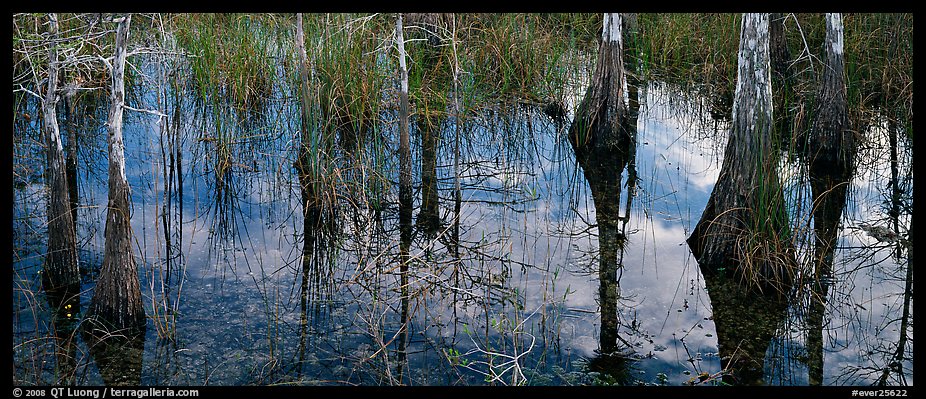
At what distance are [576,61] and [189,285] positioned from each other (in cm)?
640

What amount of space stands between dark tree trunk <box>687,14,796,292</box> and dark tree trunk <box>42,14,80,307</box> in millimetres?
4297

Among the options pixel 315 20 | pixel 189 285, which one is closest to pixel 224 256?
pixel 189 285

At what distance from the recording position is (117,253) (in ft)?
16.1

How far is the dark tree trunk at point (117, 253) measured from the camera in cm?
487

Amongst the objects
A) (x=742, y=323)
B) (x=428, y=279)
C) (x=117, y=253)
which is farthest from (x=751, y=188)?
(x=117, y=253)

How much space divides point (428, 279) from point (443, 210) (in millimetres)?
1351

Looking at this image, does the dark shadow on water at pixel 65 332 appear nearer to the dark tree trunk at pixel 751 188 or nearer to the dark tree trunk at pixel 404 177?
the dark tree trunk at pixel 404 177

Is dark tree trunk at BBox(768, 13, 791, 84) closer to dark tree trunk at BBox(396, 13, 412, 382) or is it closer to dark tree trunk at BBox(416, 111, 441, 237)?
dark tree trunk at BBox(416, 111, 441, 237)

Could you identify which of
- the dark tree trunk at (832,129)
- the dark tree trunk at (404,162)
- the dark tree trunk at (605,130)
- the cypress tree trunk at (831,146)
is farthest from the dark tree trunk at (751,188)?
the dark tree trunk at (404,162)

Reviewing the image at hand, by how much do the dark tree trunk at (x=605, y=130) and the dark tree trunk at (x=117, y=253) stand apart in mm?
3766

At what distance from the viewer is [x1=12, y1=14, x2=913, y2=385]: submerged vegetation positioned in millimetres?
4941

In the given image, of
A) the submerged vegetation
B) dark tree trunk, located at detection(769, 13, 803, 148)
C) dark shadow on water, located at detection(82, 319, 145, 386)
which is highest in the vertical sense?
dark tree trunk, located at detection(769, 13, 803, 148)

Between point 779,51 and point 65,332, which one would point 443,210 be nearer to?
point 65,332

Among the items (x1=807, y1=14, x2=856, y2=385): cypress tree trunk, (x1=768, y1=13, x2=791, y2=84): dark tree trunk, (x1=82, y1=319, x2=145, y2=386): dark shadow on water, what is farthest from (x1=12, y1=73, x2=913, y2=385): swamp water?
(x1=768, y1=13, x2=791, y2=84): dark tree trunk
